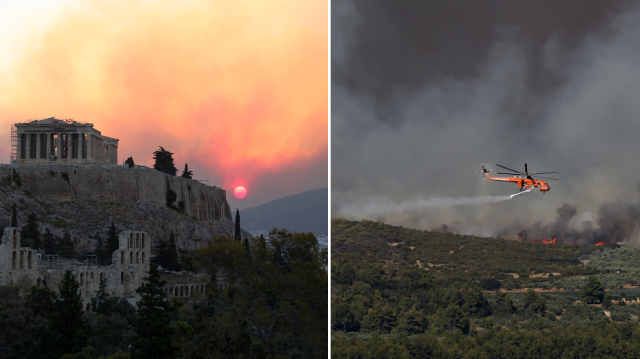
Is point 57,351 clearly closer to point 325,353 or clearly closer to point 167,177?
point 325,353

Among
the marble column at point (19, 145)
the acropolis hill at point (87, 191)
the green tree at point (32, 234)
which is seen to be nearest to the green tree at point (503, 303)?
the acropolis hill at point (87, 191)

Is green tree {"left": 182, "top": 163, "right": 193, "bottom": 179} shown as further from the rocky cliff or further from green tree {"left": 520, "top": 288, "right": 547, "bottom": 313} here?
green tree {"left": 520, "top": 288, "right": 547, "bottom": 313}

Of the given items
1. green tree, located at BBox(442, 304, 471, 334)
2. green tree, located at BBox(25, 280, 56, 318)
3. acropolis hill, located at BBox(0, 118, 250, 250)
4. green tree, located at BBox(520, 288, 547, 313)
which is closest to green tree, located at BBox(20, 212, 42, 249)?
acropolis hill, located at BBox(0, 118, 250, 250)

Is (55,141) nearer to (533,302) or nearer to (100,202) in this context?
(100,202)

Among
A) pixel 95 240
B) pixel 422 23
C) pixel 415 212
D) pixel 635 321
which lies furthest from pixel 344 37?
pixel 95 240

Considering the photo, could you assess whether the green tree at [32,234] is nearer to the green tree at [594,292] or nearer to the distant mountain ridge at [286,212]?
the green tree at [594,292]

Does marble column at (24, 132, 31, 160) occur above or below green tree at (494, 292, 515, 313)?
above
